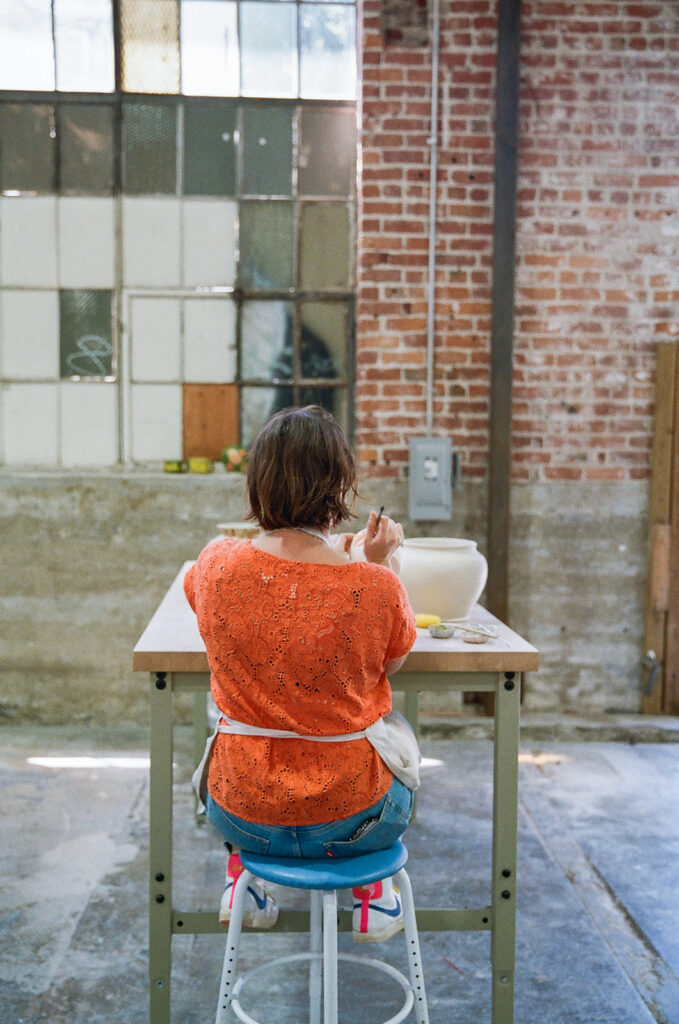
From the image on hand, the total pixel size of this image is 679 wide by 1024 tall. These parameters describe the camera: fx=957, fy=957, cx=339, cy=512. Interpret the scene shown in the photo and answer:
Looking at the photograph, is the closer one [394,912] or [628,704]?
[394,912]

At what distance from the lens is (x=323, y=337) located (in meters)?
4.57

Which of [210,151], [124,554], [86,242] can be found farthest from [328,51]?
A: [124,554]

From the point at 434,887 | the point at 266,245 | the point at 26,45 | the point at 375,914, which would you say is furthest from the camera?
the point at 266,245

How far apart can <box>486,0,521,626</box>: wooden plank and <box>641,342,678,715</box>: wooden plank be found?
27.5 inches

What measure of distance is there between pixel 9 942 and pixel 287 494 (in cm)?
160

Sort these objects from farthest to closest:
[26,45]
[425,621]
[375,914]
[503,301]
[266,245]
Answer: [266,245], [26,45], [503,301], [425,621], [375,914]

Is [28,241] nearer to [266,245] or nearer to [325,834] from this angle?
[266,245]

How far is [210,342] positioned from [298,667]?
309cm

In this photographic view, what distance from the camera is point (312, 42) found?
177 inches

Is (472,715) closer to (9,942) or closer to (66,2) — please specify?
(9,942)

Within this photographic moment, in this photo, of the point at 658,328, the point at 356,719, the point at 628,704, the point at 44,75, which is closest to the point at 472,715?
the point at 628,704

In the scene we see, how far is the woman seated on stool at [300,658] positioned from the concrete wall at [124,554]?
2638 millimetres

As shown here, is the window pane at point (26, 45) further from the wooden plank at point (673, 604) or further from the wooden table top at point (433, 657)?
the wooden table top at point (433, 657)

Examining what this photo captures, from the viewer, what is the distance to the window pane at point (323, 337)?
15.0 ft
